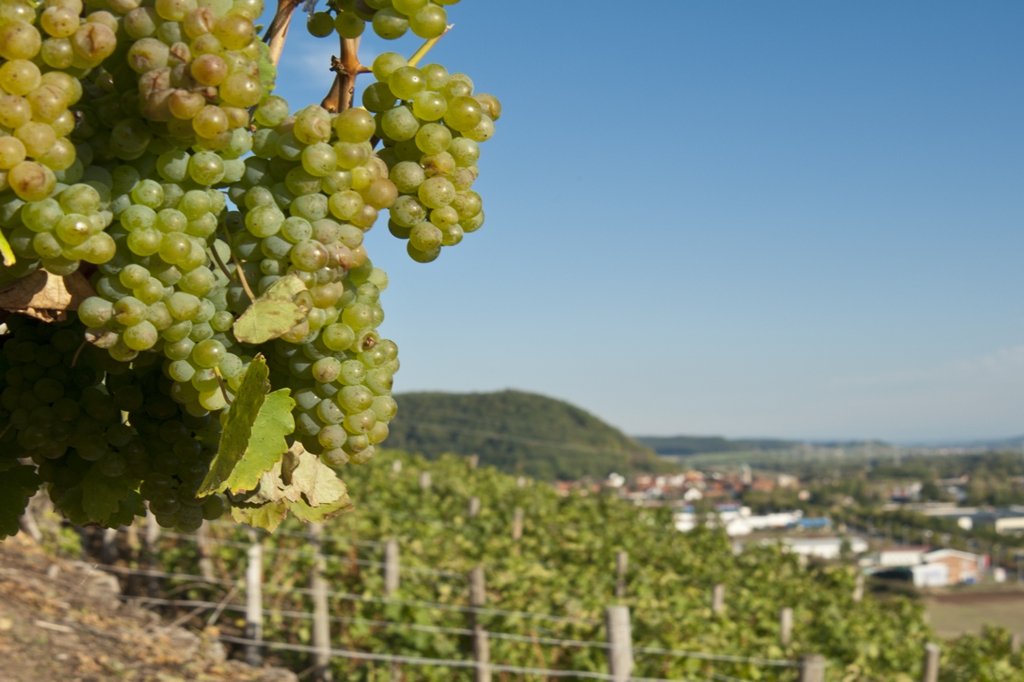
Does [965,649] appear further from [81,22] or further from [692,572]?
[81,22]

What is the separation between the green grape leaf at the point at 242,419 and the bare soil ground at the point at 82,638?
3.16 meters

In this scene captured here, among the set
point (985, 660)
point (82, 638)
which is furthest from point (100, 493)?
point (985, 660)

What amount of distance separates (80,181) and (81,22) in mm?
146

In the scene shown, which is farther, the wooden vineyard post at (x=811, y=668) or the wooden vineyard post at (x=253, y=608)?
the wooden vineyard post at (x=253, y=608)

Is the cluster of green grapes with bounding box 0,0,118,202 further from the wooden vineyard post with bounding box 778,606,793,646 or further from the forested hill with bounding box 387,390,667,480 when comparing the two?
the forested hill with bounding box 387,390,667,480

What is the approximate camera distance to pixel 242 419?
0.85m

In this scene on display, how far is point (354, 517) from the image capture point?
383 inches

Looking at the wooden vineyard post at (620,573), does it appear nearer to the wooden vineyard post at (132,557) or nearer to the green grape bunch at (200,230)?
the wooden vineyard post at (132,557)

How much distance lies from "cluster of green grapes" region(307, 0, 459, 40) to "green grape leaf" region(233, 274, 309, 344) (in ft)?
0.95

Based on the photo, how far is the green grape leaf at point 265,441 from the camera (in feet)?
2.98

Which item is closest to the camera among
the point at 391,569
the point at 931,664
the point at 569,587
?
the point at 391,569

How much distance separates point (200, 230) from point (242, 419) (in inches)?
8.0

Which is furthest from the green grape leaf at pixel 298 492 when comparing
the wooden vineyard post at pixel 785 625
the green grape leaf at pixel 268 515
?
the wooden vineyard post at pixel 785 625

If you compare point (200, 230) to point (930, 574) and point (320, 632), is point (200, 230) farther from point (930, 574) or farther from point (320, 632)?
point (930, 574)
